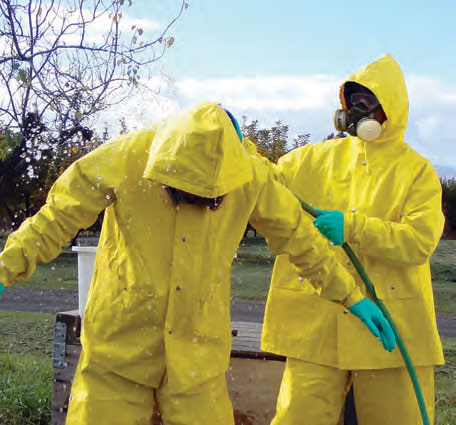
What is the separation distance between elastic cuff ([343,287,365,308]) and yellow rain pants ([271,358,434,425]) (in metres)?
0.36

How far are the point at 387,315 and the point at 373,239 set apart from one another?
0.34m

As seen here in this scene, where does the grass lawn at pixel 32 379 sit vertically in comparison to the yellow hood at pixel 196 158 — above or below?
below

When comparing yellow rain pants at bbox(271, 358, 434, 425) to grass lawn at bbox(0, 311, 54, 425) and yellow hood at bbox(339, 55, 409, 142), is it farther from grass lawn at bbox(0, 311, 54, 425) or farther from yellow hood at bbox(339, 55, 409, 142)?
grass lawn at bbox(0, 311, 54, 425)

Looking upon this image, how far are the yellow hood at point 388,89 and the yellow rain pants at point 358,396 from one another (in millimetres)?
1084

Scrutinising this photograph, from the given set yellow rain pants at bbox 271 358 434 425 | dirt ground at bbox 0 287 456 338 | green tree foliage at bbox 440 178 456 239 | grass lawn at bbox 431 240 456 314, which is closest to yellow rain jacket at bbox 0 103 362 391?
yellow rain pants at bbox 271 358 434 425

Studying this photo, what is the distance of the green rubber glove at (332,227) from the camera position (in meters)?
2.95

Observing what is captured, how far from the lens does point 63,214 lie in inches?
96.6

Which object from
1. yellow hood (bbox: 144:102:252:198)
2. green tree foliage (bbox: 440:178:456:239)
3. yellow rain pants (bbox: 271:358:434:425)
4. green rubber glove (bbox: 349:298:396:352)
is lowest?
yellow rain pants (bbox: 271:358:434:425)

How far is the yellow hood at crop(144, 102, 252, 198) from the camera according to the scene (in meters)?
2.37

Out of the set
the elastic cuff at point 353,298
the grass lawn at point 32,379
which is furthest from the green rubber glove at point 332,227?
the grass lawn at point 32,379

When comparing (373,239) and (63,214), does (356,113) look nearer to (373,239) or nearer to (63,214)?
(373,239)

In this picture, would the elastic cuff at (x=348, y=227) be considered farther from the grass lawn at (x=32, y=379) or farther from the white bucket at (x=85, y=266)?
the grass lawn at (x=32, y=379)

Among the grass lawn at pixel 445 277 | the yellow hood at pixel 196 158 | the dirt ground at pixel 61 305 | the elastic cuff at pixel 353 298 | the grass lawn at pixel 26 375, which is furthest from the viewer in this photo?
the grass lawn at pixel 445 277

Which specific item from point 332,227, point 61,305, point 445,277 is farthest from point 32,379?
point 445,277
